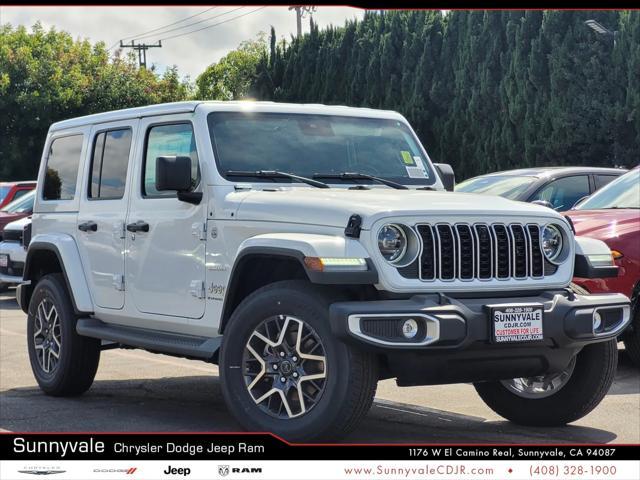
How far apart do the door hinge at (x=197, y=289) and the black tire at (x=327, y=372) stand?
71cm

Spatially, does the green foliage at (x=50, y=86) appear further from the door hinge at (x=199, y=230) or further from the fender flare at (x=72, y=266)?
the door hinge at (x=199, y=230)

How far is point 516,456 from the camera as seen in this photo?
18.9ft

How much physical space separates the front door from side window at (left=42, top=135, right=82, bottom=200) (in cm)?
111

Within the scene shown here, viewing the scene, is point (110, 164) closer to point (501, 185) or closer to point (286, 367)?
point (286, 367)

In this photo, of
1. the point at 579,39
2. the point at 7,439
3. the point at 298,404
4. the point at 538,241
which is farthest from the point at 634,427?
the point at 579,39

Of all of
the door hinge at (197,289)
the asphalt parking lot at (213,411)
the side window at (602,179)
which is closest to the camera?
the asphalt parking lot at (213,411)

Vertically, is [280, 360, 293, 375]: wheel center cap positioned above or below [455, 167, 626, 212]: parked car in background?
below

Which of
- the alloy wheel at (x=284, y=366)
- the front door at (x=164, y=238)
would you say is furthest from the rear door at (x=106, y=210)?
the alloy wheel at (x=284, y=366)

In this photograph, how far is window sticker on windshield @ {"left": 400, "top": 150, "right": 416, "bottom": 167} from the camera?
807 cm

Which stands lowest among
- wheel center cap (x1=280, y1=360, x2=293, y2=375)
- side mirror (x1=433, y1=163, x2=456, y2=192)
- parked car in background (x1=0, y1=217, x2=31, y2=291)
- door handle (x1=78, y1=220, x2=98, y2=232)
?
parked car in background (x1=0, y1=217, x2=31, y2=291)

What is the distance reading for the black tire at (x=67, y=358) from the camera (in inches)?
337

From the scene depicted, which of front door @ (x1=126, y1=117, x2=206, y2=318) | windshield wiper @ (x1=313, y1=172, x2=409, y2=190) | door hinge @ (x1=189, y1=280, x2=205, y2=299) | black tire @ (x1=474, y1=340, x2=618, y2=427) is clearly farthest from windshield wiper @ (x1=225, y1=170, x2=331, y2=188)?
black tire @ (x1=474, y1=340, x2=618, y2=427)

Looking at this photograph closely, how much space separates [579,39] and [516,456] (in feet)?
87.7

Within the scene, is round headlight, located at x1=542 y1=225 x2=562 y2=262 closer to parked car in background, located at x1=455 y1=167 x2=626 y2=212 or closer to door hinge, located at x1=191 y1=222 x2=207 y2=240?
door hinge, located at x1=191 y1=222 x2=207 y2=240
